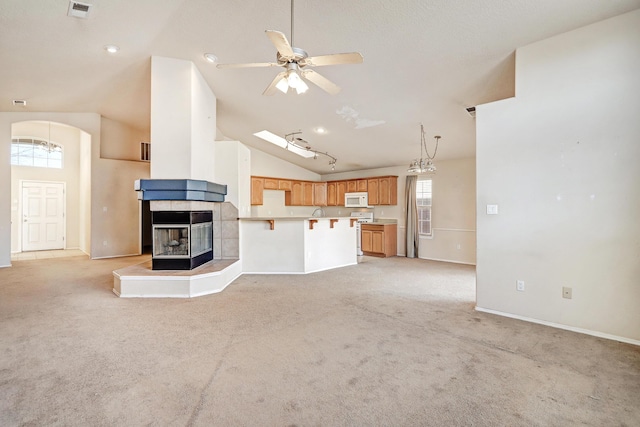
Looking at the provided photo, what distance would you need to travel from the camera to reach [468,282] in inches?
196

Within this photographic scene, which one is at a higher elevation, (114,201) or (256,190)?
(256,190)

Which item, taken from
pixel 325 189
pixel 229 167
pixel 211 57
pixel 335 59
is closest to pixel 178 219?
pixel 229 167

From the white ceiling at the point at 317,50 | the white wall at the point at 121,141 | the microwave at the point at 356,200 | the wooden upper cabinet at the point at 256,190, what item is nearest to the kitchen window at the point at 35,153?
the white wall at the point at 121,141

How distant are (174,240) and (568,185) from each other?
4928 mm

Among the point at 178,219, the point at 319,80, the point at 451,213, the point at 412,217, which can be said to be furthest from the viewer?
the point at 412,217

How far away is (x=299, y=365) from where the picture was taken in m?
2.32

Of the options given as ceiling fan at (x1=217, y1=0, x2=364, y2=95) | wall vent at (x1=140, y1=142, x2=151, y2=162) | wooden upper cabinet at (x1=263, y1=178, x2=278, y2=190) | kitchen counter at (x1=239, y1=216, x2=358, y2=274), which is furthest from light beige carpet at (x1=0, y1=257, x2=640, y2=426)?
wooden upper cabinet at (x1=263, y1=178, x2=278, y2=190)

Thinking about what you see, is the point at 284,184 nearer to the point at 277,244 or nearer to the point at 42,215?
the point at 277,244

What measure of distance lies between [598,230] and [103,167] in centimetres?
895

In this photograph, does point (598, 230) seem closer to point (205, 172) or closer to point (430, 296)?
point (430, 296)

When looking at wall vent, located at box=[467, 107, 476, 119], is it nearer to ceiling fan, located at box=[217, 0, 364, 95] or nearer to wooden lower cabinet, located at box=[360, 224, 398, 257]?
ceiling fan, located at box=[217, 0, 364, 95]

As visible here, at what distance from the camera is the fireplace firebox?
176 inches

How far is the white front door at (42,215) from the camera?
8047 mm

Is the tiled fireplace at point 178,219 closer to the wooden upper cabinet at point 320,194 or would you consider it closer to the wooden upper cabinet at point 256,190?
the wooden upper cabinet at point 256,190
